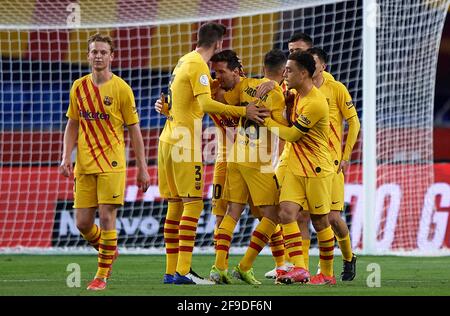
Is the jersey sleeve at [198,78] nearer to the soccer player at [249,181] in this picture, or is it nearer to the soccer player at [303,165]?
the soccer player at [249,181]

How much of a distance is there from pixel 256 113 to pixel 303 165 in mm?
541

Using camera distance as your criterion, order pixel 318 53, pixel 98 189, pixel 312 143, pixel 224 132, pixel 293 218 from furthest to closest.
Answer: pixel 224 132 → pixel 318 53 → pixel 312 143 → pixel 293 218 → pixel 98 189

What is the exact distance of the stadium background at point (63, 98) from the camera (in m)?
13.5

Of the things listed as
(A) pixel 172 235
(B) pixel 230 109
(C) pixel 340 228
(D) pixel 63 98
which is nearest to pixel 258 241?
(A) pixel 172 235

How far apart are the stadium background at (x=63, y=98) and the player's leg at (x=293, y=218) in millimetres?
5217

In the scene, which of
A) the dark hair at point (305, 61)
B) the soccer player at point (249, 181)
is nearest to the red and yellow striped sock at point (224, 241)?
the soccer player at point (249, 181)

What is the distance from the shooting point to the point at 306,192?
827 centimetres

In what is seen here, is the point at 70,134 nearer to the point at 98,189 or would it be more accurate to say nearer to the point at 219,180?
the point at 98,189

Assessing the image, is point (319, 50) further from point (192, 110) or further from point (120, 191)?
point (120, 191)

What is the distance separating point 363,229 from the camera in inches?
504
